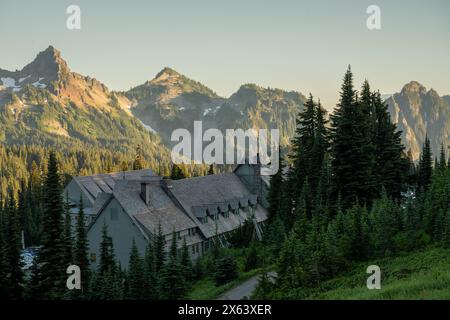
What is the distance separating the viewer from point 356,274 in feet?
78.9

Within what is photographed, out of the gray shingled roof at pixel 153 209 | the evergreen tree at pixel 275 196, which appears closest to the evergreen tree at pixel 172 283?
the gray shingled roof at pixel 153 209

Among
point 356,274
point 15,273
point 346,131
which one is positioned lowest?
point 15,273

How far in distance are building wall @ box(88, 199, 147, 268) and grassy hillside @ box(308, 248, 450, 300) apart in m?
31.9

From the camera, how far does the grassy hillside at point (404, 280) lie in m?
18.2

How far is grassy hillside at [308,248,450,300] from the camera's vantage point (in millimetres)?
18234

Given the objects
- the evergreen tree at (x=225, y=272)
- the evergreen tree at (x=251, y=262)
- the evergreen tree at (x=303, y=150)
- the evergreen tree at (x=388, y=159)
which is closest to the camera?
the evergreen tree at (x=225, y=272)

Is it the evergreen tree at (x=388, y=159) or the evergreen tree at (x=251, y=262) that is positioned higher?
the evergreen tree at (x=388, y=159)

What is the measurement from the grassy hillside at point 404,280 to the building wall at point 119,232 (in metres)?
31.9

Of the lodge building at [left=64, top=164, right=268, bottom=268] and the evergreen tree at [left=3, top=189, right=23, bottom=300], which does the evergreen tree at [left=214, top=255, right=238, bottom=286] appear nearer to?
the lodge building at [left=64, top=164, right=268, bottom=268]

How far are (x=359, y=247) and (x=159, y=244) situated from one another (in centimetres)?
1656

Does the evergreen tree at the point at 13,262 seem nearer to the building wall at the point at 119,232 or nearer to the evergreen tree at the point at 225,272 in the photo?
the evergreen tree at the point at 225,272

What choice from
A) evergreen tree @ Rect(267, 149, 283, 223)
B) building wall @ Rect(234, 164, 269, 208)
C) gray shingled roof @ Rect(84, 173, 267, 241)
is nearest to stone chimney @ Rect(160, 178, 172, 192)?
gray shingled roof @ Rect(84, 173, 267, 241)
